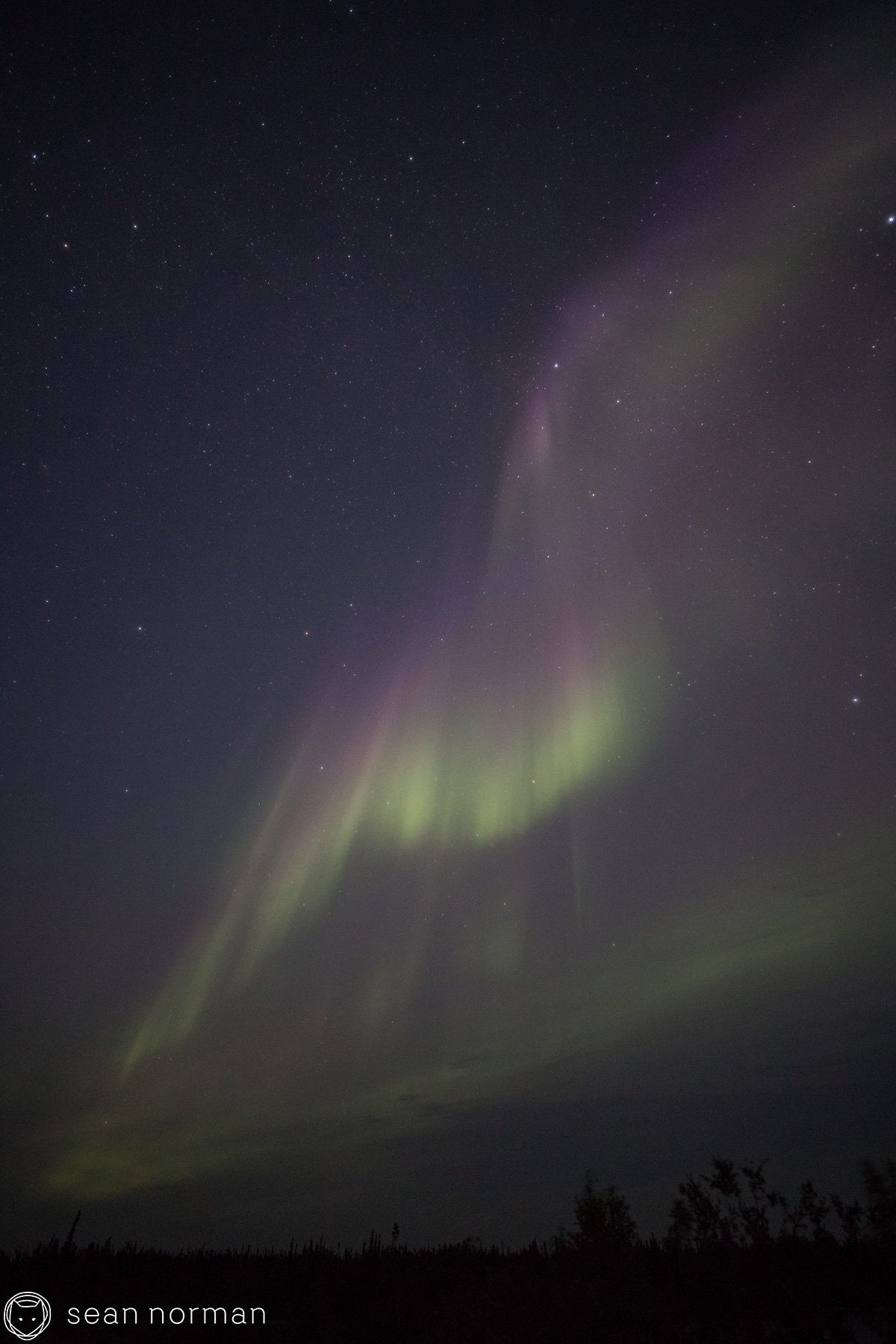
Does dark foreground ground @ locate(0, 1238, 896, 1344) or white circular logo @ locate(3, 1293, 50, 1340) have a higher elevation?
white circular logo @ locate(3, 1293, 50, 1340)

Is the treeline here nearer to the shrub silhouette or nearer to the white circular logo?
the white circular logo

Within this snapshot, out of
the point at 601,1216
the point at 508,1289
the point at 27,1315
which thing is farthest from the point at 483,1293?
the point at 601,1216

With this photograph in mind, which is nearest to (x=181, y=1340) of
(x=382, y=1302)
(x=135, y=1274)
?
(x=382, y=1302)

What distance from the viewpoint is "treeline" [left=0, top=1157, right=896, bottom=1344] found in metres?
14.8

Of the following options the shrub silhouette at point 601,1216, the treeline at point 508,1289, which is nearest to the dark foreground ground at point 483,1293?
the treeline at point 508,1289

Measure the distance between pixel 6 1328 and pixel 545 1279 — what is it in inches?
551

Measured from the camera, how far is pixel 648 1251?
23.0 metres

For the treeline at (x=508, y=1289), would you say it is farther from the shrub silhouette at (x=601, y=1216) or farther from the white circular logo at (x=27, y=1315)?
the shrub silhouette at (x=601, y=1216)

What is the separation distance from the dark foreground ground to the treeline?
0.06m

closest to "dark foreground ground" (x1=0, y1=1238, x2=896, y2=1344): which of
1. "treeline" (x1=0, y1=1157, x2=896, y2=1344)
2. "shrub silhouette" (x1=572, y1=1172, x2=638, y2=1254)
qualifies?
"treeline" (x1=0, y1=1157, x2=896, y2=1344)

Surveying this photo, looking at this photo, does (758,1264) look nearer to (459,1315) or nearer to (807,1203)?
(459,1315)

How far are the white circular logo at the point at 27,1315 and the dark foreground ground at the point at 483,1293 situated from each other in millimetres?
266

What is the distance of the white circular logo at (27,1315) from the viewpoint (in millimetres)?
14414

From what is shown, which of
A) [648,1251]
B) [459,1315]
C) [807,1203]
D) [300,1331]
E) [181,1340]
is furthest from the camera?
[807,1203]
